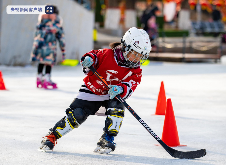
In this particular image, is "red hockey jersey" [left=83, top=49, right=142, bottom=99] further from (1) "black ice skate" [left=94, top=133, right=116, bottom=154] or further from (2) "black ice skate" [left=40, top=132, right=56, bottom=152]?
(2) "black ice skate" [left=40, top=132, right=56, bottom=152]

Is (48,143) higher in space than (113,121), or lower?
lower

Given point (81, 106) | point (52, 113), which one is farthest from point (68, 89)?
point (81, 106)

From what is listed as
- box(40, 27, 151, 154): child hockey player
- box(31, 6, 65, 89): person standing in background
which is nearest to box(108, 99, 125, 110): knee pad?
box(40, 27, 151, 154): child hockey player

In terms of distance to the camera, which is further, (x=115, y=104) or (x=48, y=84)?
(x=48, y=84)

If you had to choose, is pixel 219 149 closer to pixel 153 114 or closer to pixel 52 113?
pixel 153 114

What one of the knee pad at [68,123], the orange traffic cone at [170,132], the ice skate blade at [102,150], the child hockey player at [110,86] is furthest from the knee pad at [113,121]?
the orange traffic cone at [170,132]

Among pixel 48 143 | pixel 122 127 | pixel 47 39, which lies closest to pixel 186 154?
pixel 48 143

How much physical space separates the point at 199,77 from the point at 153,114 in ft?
20.1

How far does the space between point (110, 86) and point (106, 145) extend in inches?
21.5

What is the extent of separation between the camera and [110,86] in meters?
4.27

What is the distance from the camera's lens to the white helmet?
4234 millimetres

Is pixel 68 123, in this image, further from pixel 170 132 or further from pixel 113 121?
pixel 170 132

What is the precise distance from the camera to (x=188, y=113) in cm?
695

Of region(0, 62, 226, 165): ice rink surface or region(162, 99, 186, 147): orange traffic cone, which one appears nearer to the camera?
region(0, 62, 226, 165): ice rink surface
